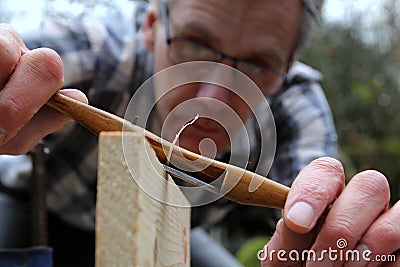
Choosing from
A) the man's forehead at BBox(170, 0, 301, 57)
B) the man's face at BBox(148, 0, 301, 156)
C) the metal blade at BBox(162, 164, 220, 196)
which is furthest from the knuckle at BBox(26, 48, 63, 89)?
the man's forehead at BBox(170, 0, 301, 57)

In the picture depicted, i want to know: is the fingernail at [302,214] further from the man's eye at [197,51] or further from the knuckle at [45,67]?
the man's eye at [197,51]

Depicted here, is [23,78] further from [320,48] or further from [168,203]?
[320,48]

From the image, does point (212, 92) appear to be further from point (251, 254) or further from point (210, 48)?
point (251, 254)

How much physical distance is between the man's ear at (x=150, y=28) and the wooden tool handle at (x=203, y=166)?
0.78m

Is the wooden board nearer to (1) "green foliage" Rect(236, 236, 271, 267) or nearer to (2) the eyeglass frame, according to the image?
(2) the eyeglass frame

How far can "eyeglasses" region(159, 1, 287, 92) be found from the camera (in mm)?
1117

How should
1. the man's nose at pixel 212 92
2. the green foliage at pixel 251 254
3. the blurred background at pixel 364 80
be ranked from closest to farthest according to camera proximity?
the man's nose at pixel 212 92 → the green foliage at pixel 251 254 → the blurred background at pixel 364 80

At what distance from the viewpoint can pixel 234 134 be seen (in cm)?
123

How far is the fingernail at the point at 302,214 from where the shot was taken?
1.64ft

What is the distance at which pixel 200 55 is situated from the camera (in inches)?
44.1

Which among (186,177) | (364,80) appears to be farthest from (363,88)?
(186,177)

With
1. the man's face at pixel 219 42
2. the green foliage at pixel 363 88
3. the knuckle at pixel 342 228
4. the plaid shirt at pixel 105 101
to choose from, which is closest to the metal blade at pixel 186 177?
the knuckle at pixel 342 228

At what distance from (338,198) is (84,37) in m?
0.94

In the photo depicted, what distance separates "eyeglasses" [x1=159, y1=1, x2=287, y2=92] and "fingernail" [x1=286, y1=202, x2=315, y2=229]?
658mm
